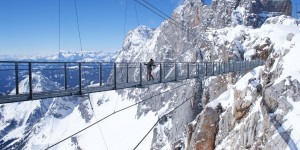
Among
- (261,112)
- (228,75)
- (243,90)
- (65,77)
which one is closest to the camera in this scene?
(65,77)

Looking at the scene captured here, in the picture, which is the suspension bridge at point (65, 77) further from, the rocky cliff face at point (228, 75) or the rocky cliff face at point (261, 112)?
the rocky cliff face at point (228, 75)

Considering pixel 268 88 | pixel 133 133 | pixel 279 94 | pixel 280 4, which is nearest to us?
pixel 279 94

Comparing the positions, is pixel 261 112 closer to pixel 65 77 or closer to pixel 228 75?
pixel 65 77

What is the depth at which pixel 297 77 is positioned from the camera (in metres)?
23.3

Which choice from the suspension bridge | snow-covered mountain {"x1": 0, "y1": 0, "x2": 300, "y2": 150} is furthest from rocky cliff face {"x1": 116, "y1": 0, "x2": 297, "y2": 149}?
the suspension bridge

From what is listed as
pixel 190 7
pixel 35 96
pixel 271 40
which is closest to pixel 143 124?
pixel 190 7

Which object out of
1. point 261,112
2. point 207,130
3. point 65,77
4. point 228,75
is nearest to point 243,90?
point 261,112

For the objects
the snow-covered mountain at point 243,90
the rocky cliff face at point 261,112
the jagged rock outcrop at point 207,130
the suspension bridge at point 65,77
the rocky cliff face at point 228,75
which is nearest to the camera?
the suspension bridge at point 65,77

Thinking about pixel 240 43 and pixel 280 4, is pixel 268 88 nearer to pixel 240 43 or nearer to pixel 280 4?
pixel 240 43

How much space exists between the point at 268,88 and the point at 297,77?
6.68ft

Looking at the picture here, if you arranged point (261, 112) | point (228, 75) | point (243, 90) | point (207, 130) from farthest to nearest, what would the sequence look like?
point (228, 75) → point (207, 130) → point (243, 90) → point (261, 112)

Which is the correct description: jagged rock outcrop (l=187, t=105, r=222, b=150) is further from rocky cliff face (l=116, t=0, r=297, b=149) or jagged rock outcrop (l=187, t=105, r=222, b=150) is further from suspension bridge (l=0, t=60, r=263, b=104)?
suspension bridge (l=0, t=60, r=263, b=104)

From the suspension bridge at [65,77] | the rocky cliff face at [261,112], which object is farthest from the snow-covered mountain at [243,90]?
the suspension bridge at [65,77]

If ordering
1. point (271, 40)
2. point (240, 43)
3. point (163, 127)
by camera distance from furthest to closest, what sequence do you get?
point (163, 127) < point (240, 43) < point (271, 40)
